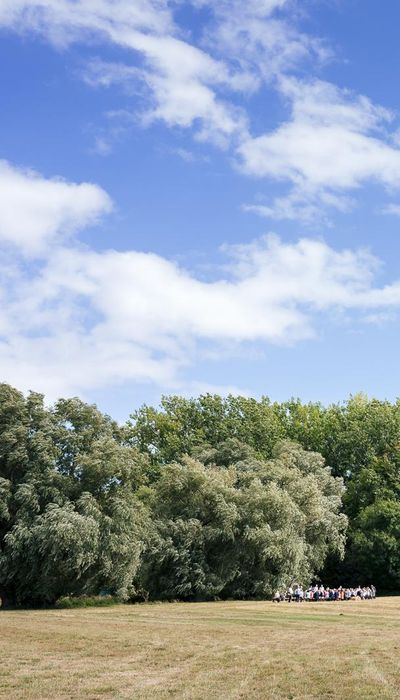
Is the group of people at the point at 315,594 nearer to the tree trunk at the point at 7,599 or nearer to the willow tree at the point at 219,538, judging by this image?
the willow tree at the point at 219,538

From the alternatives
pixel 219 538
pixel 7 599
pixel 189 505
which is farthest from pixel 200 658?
pixel 189 505

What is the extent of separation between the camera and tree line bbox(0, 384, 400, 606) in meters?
47.2

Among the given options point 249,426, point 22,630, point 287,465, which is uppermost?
point 249,426

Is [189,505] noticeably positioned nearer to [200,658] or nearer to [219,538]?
[219,538]

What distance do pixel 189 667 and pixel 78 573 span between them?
27590 millimetres

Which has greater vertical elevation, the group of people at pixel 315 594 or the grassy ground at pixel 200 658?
the group of people at pixel 315 594

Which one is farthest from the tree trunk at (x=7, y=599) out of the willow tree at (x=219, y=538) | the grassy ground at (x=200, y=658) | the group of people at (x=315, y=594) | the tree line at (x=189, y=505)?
the group of people at (x=315, y=594)

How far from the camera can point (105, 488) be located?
5038cm

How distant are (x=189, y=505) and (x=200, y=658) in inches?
1507

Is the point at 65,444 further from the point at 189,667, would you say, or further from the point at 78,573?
the point at 189,667

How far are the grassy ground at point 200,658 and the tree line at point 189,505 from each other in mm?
10560

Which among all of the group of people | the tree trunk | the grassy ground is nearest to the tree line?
the tree trunk

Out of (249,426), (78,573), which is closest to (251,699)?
(78,573)

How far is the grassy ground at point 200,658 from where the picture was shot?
1669cm
